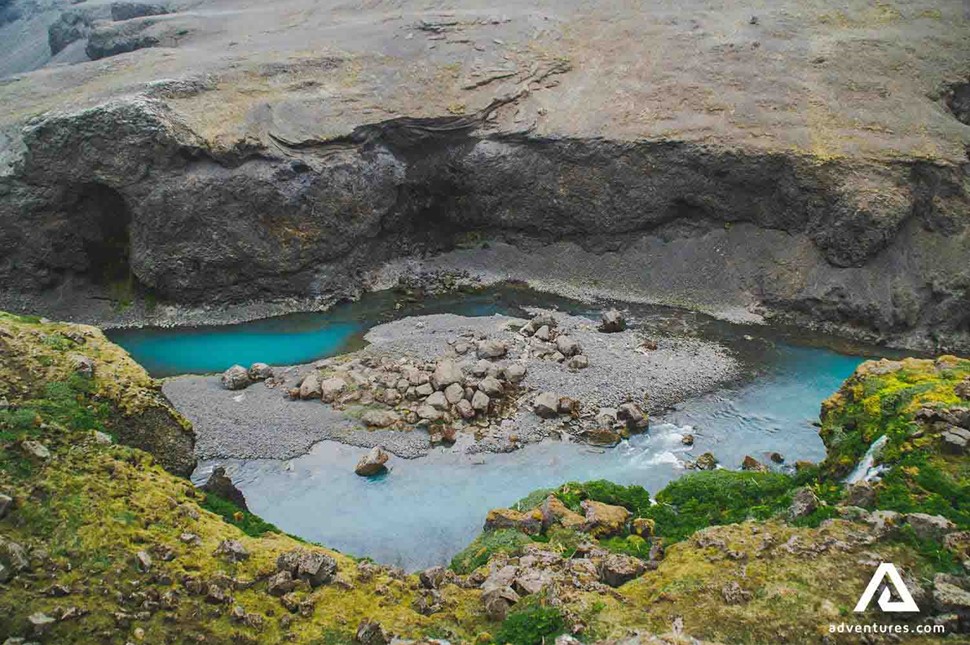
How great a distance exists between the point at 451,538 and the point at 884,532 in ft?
39.7

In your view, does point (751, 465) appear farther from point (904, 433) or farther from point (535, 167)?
point (535, 167)

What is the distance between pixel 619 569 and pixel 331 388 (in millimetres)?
17165

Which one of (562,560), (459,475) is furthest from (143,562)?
(459,475)

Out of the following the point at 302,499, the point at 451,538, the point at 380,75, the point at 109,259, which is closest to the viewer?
the point at 451,538

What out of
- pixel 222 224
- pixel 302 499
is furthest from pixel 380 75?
pixel 302 499

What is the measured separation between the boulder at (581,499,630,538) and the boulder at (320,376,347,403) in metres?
12.9

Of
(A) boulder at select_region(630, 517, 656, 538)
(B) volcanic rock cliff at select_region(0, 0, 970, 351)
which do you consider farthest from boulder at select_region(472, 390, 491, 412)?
(B) volcanic rock cliff at select_region(0, 0, 970, 351)

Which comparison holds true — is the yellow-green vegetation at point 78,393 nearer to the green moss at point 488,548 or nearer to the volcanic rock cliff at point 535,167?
the green moss at point 488,548

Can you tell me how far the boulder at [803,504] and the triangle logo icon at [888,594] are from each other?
9.32 feet

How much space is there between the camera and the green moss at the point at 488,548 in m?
18.4

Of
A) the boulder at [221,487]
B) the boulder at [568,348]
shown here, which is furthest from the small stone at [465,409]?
the boulder at [221,487]

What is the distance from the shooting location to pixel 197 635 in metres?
13.5

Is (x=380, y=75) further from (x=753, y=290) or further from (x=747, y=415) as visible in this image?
(x=747, y=415)

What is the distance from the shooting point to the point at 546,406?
29344 millimetres
